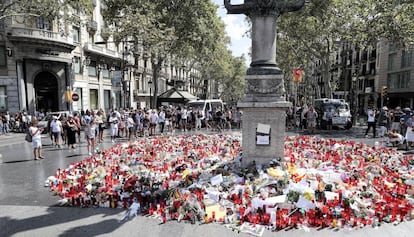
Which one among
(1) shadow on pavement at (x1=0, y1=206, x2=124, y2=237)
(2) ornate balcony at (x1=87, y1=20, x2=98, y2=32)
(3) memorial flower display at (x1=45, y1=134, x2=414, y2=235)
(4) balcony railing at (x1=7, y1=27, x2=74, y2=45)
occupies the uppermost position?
(2) ornate balcony at (x1=87, y1=20, x2=98, y2=32)

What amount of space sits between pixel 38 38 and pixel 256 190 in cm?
2569

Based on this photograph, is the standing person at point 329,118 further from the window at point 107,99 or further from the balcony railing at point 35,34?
the window at point 107,99

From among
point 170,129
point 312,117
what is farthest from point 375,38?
point 170,129

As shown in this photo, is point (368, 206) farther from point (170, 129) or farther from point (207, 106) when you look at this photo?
point (207, 106)

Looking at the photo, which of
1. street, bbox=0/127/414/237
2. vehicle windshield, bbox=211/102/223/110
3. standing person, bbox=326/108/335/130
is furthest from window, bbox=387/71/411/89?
street, bbox=0/127/414/237

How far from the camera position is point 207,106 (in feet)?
77.7

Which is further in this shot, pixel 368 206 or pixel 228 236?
pixel 368 206

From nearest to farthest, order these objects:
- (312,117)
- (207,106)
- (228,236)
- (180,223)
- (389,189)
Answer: (228,236) < (180,223) < (389,189) < (312,117) < (207,106)

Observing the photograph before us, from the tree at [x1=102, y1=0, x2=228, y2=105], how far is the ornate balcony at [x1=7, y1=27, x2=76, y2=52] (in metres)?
4.82

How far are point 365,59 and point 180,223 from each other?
52.4m

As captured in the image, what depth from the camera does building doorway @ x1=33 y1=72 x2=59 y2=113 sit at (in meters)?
26.8

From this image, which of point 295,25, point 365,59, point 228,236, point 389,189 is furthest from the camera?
point 365,59

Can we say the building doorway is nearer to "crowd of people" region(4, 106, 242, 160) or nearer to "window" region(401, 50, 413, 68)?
"crowd of people" region(4, 106, 242, 160)

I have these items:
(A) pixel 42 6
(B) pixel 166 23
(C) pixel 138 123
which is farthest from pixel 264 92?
(B) pixel 166 23
